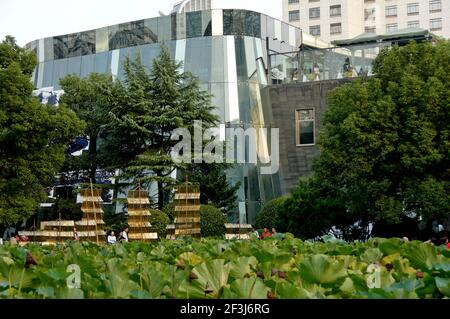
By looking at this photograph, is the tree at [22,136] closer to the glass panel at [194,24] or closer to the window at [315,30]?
the glass panel at [194,24]

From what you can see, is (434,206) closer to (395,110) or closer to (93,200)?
(395,110)

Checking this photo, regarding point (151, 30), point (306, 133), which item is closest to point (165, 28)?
point (151, 30)

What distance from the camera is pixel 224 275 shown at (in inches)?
148

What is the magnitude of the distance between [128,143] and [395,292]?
31053 mm

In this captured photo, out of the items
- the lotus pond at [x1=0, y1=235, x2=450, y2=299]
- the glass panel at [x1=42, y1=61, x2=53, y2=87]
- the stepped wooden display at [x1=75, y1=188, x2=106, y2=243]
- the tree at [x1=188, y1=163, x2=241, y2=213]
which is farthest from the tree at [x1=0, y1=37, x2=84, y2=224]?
the lotus pond at [x1=0, y1=235, x2=450, y2=299]

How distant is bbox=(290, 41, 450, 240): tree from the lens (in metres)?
23.3

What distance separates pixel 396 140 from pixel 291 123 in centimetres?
1408

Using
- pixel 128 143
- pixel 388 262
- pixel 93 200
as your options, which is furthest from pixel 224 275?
pixel 128 143

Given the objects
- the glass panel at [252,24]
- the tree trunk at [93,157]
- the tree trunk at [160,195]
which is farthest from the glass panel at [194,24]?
the tree trunk at [160,195]

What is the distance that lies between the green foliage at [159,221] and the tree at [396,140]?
7178 mm

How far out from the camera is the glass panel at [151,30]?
3878 cm

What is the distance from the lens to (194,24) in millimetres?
37844

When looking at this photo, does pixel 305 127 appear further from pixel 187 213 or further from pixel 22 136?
pixel 187 213
